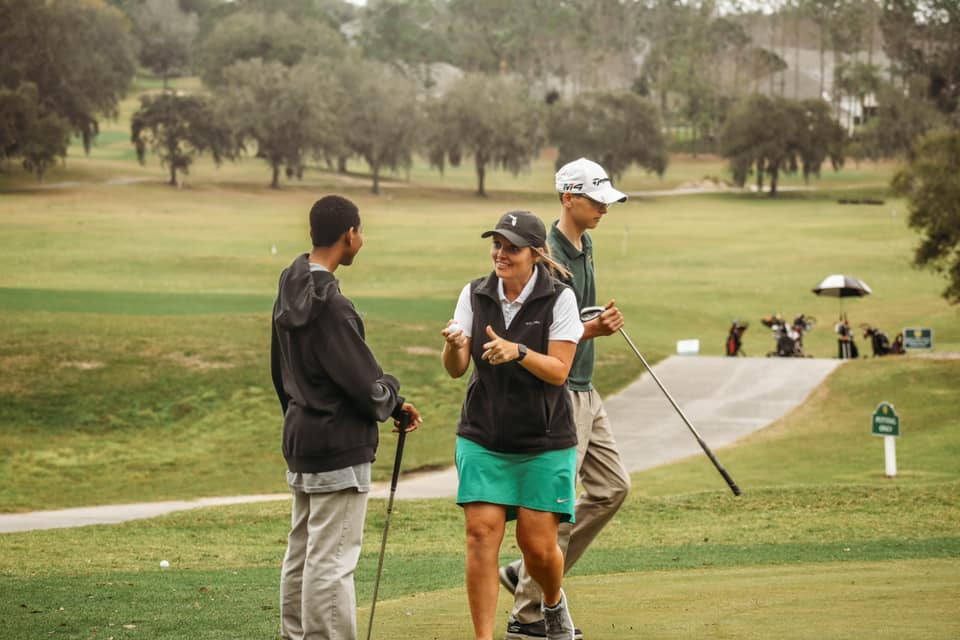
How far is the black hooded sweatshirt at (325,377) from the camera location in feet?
18.6

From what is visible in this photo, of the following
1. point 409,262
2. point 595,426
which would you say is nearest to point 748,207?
point 409,262

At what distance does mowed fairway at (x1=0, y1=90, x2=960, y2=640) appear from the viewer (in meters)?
7.66

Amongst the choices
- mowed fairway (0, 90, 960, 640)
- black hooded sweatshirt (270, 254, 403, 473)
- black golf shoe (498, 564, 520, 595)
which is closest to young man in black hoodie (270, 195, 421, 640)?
black hooded sweatshirt (270, 254, 403, 473)

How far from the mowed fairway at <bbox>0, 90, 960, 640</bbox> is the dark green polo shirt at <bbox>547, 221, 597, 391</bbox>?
1.24 metres

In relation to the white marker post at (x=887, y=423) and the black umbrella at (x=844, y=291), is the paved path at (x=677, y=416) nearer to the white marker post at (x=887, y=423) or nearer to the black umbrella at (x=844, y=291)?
the black umbrella at (x=844, y=291)

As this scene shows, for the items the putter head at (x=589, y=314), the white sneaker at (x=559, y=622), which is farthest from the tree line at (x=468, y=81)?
the white sneaker at (x=559, y=622)

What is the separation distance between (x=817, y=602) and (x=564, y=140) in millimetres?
102329

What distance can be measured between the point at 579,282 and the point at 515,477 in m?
1.37

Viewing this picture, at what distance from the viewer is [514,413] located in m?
5.90

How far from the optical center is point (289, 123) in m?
91.5

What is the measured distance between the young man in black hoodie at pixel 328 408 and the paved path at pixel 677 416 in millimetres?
11216

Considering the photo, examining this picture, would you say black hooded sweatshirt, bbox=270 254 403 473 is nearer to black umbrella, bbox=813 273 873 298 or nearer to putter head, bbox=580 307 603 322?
putter head, bbox=580 307 603 322

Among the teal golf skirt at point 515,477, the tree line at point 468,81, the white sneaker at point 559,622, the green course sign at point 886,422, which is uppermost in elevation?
the tree line at point 468,81

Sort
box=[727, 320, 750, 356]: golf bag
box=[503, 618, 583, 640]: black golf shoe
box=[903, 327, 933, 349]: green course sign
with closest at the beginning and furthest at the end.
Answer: box=[503, 618, 583, 640]: black golf shoe < box=[903, 327, 933, 349]: green course sign < box=[727, 320, 750, 356]: golf bag
